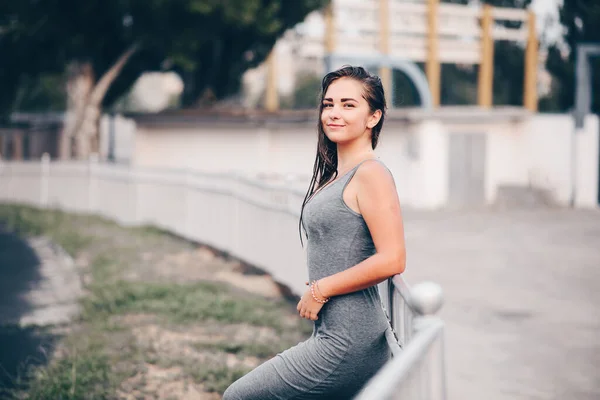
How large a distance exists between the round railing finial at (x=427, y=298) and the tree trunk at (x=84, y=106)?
74.4 ft

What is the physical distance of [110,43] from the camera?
25.3 metres

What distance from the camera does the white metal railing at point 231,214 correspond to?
7.85 ft

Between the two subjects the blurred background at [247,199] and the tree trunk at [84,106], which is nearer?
the blurred background at [247,199]

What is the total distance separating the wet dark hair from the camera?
305cm

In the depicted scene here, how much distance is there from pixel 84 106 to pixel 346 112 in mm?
22228

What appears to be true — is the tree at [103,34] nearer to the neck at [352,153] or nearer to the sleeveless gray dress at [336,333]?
the neck at [352,153]

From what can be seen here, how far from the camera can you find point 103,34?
964 inches

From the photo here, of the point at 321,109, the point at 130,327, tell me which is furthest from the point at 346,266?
the point at 130,327

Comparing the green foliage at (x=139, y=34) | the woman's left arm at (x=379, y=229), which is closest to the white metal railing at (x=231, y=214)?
the woman's left arm at (x=379, y=229)

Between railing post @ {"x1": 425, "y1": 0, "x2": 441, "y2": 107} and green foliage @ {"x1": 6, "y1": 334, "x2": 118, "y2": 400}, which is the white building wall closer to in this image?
railing post @ {"x1": 425, "y1": 0, "x2": 441, "y2": 107}

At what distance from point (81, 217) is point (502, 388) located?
13830mm

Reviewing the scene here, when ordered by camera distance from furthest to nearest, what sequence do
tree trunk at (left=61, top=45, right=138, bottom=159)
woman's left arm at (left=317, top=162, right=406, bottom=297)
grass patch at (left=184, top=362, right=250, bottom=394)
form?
tree trunk at (left=61, top=45, right=138, bottom=159) → grass patch at (left=184, top=362, right=250, bottom=394) → woman's left arm at (left=317, top=162, right=406, bottom=297)

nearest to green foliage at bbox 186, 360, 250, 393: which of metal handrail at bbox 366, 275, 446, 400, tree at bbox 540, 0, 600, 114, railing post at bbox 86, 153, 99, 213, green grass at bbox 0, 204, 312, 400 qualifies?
green grass at bbox 0, 204, 312, 400

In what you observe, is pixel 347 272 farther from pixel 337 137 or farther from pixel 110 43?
pixel 110 43
